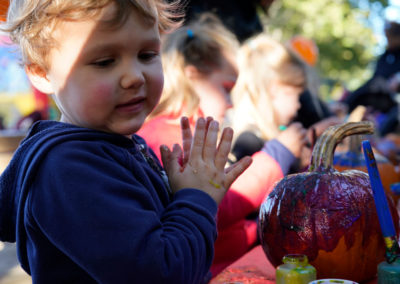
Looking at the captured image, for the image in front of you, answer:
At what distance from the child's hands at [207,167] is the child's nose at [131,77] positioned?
0.73ft

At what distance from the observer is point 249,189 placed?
217 centimetres

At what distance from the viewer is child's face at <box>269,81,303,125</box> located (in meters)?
3.59

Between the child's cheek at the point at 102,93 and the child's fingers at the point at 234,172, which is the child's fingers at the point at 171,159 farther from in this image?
the child's cheek at the point at 102,93

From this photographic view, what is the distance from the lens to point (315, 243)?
1220 millimetres

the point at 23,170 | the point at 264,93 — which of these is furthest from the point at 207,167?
the point at 264,93

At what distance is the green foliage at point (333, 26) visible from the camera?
1705cm

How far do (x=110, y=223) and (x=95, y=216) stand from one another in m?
0.04

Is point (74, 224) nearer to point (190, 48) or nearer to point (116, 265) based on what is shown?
point (116, 265)

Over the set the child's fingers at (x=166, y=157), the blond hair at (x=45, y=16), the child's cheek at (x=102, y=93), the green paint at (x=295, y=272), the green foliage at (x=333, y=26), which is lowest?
the green foliage at (x=333, y=26)

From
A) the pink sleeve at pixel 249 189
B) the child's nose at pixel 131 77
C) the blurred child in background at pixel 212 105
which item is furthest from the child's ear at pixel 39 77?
the pink sleeve at pixel 249 189

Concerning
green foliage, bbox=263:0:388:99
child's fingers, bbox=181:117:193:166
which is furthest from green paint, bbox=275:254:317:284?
green foliage, bbox=263:0:388:99

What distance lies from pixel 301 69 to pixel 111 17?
2.94 m

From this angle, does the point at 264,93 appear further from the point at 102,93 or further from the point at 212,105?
the point at 102,93

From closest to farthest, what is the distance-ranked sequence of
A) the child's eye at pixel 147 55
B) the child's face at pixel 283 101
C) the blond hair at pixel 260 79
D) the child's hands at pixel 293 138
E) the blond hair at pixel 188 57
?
1. the child's eye at pixel 147 55
2. the child's hands at pixel 293 138
3. the blond hair at pixel 188 57
4. the blond hair at pixel 260 79
5. the child's face at pixel 283 101
